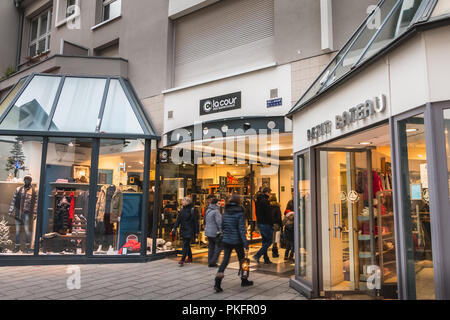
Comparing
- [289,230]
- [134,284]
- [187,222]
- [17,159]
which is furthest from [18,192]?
[289,230]

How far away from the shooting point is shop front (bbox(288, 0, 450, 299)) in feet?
10.4

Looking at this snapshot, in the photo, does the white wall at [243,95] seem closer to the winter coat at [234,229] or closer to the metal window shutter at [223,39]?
the metal window shutter at [223,39]

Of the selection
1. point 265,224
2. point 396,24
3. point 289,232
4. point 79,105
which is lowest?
point 289,232

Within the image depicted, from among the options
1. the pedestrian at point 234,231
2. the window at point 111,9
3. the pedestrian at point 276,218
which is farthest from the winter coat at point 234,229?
the window at point 111,9

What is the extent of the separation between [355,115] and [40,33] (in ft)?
48.4

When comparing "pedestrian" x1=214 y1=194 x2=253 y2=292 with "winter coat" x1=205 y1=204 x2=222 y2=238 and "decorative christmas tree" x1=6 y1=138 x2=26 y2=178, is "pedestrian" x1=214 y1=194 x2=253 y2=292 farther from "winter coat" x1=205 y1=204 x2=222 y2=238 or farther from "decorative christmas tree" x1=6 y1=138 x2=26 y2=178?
"decorative christmas tree" x1=6 y1=138 x2=26 y2=178

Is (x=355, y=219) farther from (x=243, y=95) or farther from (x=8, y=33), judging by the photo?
(x=8, y=33)

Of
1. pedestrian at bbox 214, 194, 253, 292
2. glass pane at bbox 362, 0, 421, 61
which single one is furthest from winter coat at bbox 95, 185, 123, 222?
glass pane at bbox 362, 0, 421, 61

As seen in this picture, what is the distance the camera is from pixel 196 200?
11.0 m

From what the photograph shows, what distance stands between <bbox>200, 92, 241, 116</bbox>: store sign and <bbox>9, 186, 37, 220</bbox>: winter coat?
4777mm

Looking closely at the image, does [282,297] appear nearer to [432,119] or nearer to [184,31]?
[432,119]

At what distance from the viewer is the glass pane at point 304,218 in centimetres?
577

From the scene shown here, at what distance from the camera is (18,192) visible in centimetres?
883

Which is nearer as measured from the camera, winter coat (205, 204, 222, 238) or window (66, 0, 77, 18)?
winter coat (205, 204, 222, 238)
